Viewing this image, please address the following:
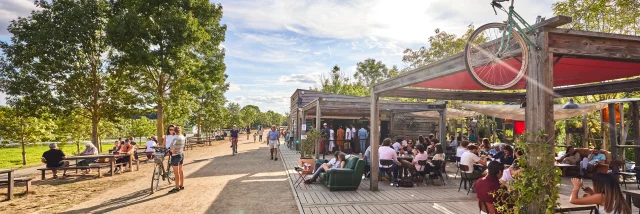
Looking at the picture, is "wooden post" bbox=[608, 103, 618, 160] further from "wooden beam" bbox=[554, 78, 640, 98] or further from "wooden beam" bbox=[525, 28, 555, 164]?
"wooden beam" bbox=[525, 28, 555, 164]

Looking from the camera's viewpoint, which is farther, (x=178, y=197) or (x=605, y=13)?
(x=605, y=13)

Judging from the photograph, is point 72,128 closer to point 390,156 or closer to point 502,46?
point 390,156

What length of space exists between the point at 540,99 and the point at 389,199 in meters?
4.18

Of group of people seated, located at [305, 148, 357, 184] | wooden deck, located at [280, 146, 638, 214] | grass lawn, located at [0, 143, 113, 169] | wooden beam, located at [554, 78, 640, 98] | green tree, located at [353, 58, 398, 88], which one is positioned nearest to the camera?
wooden deck, located at [280, 146, 638, 214]

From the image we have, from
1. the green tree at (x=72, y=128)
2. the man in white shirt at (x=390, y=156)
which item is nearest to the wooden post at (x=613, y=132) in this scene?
the man in white shirt at (x=390, y=156)

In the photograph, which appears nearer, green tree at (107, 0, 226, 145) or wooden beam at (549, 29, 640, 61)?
wooden beam at (549, 29, 640, 61)

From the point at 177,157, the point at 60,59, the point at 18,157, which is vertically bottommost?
the point at 18,157

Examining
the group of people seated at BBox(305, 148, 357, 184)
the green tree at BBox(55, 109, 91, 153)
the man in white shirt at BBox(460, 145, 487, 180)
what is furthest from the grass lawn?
the man in white shirt at BBox(460, 145, 487, 180)

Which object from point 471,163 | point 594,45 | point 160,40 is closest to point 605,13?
point 471,163

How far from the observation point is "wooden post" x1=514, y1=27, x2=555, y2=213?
313 cm

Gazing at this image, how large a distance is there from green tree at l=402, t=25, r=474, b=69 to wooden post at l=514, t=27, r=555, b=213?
18.2 m

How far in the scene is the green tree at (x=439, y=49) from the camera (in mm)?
21417

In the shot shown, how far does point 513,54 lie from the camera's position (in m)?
3.76

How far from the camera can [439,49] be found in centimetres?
2319
